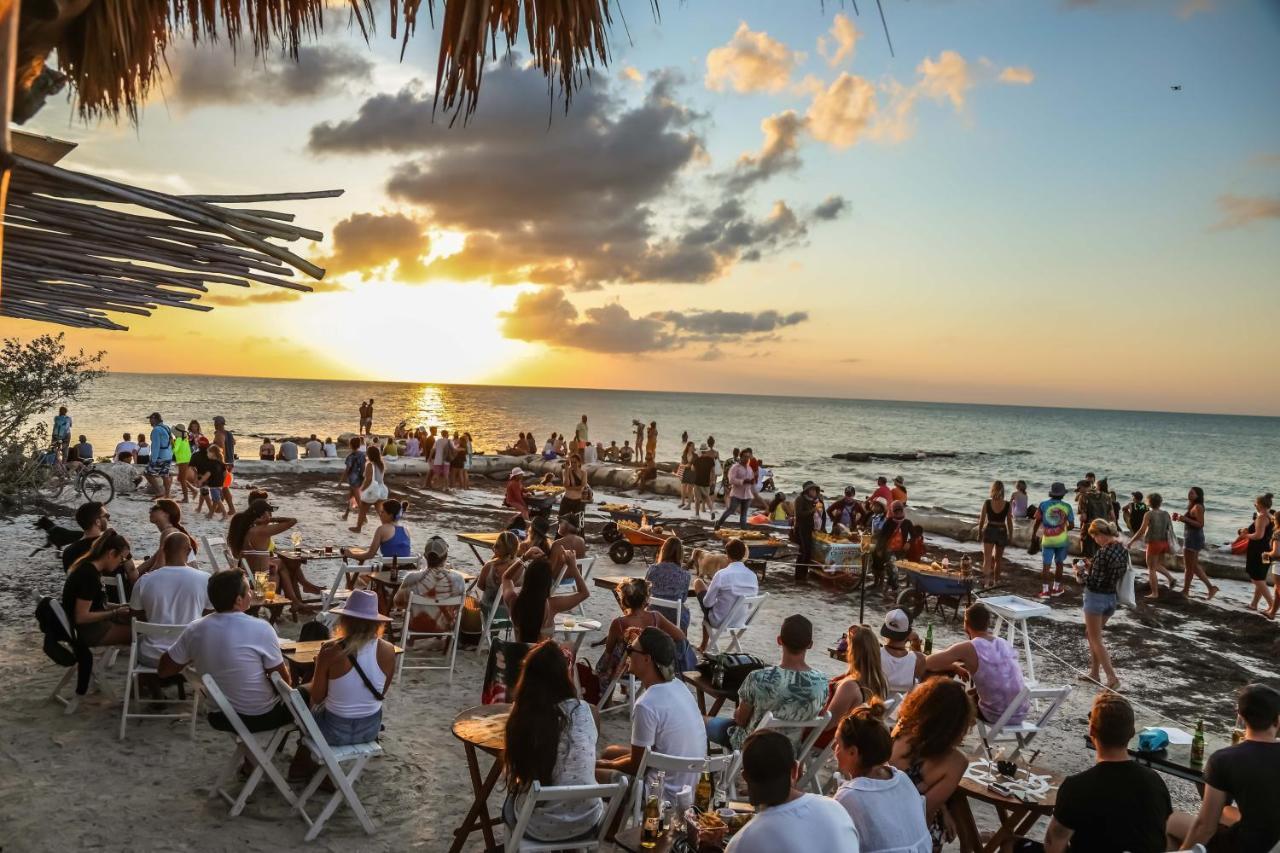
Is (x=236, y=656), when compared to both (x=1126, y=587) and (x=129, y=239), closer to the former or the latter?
(x=129, y=239)

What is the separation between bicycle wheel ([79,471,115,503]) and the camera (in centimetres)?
1446

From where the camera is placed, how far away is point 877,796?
3316 millimetres

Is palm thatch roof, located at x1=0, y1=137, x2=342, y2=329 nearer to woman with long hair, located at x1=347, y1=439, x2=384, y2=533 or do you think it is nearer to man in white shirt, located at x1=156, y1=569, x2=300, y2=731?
man in white shirt, located at x1=156, y1=569, x2=300, y2=731

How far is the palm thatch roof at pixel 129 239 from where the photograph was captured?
2.25m

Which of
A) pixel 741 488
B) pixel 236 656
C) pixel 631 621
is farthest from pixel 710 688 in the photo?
pixel 741 488

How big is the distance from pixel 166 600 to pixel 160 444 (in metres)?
10.3

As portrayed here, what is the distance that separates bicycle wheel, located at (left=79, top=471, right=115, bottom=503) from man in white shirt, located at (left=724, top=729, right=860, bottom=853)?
14842 mm

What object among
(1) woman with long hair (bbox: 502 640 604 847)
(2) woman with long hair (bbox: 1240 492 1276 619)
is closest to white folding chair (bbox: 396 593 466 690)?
(1) woman with long hair (bbox: 502 640 604 847)

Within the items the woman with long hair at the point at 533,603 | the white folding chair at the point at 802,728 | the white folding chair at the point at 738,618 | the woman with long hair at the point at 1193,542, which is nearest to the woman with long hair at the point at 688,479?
the woman with long hair at the point at 1193,542

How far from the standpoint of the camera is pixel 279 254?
2311 mm

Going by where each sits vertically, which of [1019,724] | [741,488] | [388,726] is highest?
[741,488]

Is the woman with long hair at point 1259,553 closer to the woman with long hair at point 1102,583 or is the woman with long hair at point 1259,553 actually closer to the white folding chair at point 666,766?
the woman with long hair at point 1102,583

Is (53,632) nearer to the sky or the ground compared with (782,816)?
nearer to the ground

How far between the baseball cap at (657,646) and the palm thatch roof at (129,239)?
2.43 metres
